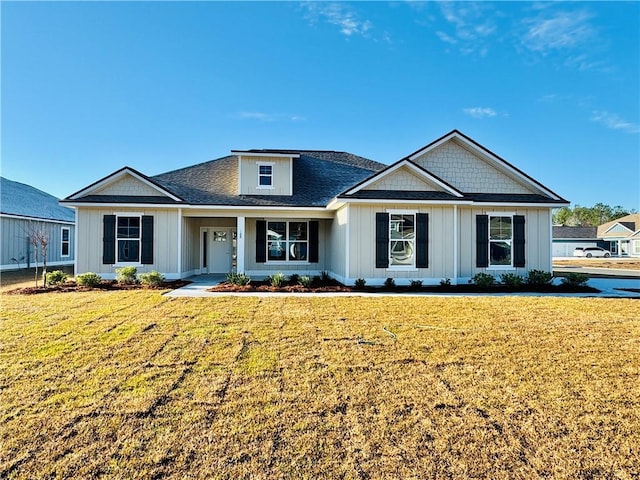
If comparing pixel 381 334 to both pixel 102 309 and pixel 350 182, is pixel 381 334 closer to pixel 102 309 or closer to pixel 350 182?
pixel 102 309

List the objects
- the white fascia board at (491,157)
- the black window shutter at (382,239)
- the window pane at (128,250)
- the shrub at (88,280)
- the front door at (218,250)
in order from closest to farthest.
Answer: the shrub at (88,280) < the black window shutter at (382,239) < the window pane at (128,250) < the white fascia board at (491,157) < the front door at (218,250)

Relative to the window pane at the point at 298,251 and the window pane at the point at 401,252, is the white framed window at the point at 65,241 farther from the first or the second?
the window pane at the point at 401,252

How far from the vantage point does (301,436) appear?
283 centimetres

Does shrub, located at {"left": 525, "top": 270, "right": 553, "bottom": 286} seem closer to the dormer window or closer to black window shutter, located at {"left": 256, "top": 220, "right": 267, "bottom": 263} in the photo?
black window shutter, located at {"left": 256, "top": 220, "right": 267, "bottom": 263}

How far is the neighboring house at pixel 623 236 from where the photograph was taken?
45281 mm

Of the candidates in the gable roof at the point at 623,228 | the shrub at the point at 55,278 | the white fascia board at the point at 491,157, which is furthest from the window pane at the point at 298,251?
the gable roof at the point at 623,228

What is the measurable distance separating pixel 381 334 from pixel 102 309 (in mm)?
6276

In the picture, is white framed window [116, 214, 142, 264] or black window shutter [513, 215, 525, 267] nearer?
white framed window [116, 214, 142, 264]

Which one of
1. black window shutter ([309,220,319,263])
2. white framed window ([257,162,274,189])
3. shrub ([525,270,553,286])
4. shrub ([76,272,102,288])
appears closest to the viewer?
shrub ([76,272,102,288])

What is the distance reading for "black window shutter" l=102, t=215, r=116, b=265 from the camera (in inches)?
489

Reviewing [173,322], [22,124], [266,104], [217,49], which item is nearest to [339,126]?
[266,104]

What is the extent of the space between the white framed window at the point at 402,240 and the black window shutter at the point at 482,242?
2.73 metres

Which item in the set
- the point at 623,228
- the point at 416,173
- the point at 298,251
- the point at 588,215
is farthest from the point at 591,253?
the point at 588,215

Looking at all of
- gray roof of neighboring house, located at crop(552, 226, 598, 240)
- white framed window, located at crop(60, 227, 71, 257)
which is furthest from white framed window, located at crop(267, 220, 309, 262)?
gray roof of neighboring house, located at crop(552, 226, 598, 240)
